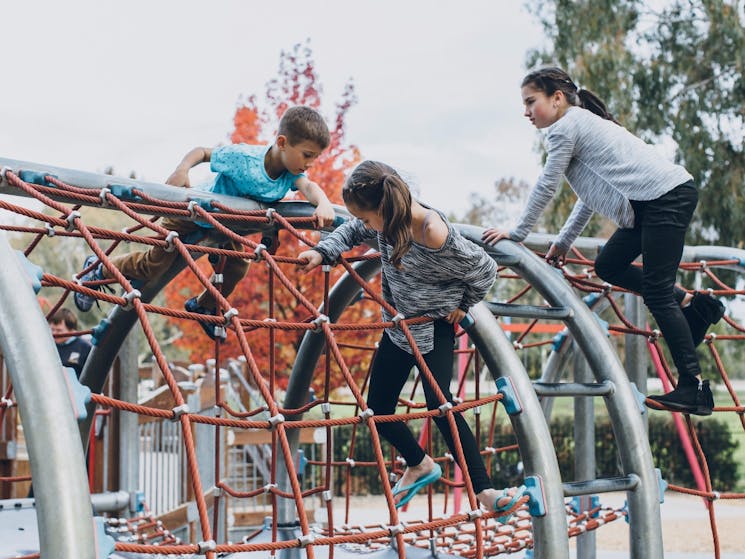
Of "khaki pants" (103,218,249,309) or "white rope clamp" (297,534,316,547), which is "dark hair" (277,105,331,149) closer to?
"khaki pants" (103,218,249,309)

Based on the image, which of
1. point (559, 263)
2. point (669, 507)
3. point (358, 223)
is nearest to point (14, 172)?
point (358, 223)

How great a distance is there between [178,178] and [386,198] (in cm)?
90

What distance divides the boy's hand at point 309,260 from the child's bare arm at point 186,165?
62 centimetres

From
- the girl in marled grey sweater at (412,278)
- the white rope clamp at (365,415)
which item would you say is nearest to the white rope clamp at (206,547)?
the white rope clamp at (365,415)

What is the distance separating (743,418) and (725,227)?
7.62 metres

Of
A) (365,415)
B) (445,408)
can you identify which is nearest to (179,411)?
(365,415)

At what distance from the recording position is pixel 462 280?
2.52 meters

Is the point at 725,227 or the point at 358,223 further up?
the point at 725,227

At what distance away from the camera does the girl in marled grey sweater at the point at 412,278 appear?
7.77 feet

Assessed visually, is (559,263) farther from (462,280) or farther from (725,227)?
(725,227)

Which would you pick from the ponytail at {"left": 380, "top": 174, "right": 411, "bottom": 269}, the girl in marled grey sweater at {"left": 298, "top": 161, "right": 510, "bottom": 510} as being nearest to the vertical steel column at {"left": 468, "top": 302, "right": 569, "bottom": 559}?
the girl in marled grey sweater at {"left": 298, "top": 161, "right": 510, "bottom": 510}

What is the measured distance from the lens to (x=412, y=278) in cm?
255

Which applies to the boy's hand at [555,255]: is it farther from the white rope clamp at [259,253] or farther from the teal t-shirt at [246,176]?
the white rope clamp at [259,253]

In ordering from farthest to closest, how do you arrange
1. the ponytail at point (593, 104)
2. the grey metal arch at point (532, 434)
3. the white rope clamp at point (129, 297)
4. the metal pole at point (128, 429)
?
the metal pole at point (128, 429)
the ponytail at point (593, 104)
the grey metal arch at point (532, 434)
the white rope clamp at point (129, 297)
